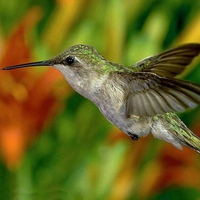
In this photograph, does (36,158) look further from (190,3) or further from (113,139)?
(190,3)

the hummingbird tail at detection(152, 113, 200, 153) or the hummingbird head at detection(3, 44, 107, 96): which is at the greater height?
the hummingbird head at detection(3, 44, 107, 96)

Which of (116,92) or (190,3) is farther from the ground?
(190,3)

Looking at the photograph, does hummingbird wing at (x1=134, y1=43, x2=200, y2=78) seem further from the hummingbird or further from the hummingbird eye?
the hummingbird eye

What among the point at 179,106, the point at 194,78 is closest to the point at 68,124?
the point at 194,78

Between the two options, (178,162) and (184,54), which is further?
(178,162)

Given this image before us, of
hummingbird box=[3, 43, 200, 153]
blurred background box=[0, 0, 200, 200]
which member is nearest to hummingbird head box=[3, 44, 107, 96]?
hummingbird box=[3, 43, 200, 153]

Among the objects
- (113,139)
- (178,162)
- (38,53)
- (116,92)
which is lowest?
(178,162)

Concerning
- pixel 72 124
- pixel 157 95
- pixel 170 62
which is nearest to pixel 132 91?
pixel 157 95
